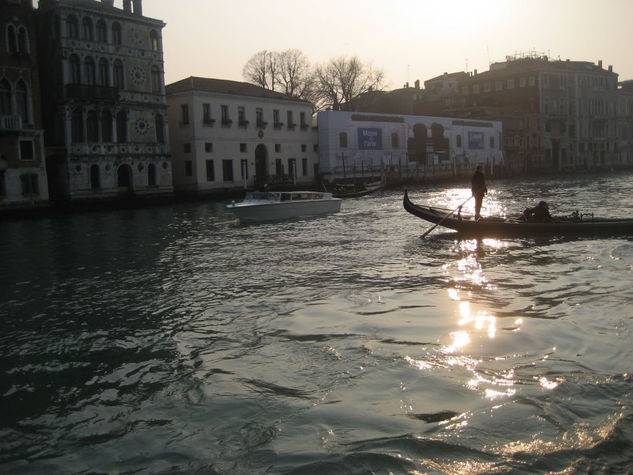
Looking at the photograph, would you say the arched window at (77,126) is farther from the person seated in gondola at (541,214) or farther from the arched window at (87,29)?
the person seated in gondola at (541,214)

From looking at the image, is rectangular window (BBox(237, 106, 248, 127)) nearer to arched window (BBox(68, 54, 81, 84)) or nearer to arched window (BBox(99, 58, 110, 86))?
arched window (BBox(99, 58, 110, 86))

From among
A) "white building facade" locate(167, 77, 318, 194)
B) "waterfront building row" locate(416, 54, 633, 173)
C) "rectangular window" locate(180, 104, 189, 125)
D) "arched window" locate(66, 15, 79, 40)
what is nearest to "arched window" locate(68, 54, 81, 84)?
"arched window" locate(66, 15, 79, 40)

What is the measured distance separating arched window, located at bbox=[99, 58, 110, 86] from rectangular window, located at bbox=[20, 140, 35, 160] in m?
5.13

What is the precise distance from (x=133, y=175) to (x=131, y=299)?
2360 cm

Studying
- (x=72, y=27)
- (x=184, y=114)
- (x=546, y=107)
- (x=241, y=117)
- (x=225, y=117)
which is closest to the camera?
(x=72, y=27)

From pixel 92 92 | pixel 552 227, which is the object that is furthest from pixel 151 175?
pixel 552 227

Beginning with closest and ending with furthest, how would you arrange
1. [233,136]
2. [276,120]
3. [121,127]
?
[121,127] → [233,136] → [276,120]

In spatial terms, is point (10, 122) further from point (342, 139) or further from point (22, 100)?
point (342, 139)

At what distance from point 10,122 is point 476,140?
39.6 meters

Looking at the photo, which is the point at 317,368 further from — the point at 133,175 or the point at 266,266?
the point at 133,175

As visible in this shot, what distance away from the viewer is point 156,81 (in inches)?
1259

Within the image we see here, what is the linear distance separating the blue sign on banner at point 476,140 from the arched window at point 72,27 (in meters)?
35.0

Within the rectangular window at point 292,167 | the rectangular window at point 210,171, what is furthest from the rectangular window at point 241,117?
the rectangular window at point 292,167

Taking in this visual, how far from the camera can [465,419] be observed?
4.13 metres
